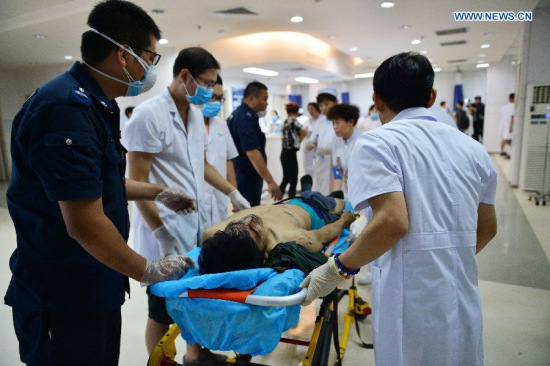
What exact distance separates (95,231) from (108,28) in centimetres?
60

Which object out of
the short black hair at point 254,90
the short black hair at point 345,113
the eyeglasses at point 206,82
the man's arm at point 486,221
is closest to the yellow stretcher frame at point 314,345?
the man's arm at point 486,221

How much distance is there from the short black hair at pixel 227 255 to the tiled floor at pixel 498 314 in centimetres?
74

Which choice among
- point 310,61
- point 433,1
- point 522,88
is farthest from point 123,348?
point 310,61

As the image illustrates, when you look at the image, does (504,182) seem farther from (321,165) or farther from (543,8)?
(321,165)

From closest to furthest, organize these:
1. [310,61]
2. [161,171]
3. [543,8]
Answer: [161,171], [543,8], [310,61]

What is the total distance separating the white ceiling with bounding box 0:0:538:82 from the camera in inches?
84.6

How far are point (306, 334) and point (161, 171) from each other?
139cm

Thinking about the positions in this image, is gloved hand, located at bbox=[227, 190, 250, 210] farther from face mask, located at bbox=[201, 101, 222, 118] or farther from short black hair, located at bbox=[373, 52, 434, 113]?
short black hair, located at bbox=[373, 52, 434, 113]

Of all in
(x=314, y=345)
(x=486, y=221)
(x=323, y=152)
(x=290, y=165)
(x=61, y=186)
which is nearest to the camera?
(x=61, y=186)

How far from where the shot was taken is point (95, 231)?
3.01 ft

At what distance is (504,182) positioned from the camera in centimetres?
680

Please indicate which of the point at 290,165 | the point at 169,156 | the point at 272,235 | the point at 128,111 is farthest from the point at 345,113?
the point at 128,111

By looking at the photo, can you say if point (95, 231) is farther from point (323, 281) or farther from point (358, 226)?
point (358, 226)

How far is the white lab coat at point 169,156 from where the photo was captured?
164 centimetres
